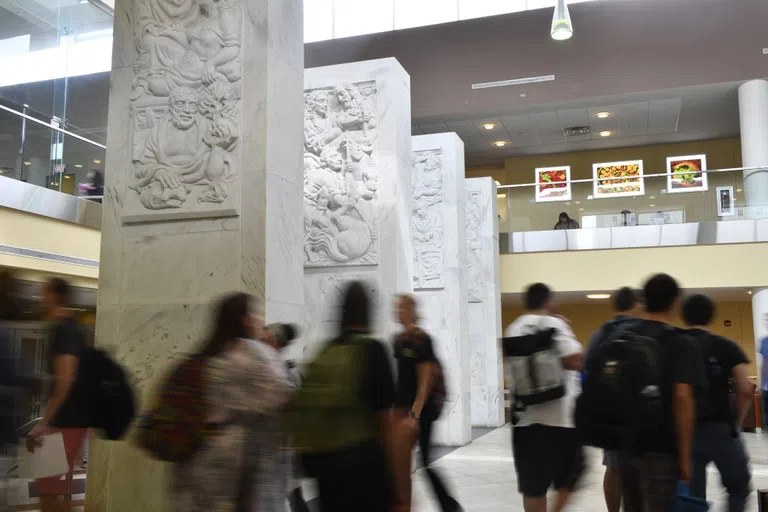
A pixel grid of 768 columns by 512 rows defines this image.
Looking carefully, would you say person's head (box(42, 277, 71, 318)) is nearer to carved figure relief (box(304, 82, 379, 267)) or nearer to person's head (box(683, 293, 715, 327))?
person's head (box(683, 293, 715, 327))

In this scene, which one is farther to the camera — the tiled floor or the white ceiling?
the white ceiling

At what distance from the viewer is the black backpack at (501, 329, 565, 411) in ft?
16.2

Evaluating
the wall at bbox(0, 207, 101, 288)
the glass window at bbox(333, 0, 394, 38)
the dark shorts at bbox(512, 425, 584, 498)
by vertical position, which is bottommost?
the dark shorts at bbox(512, 425, 584, 498)

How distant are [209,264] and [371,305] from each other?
3.26 m

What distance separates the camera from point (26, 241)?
11.0 metres

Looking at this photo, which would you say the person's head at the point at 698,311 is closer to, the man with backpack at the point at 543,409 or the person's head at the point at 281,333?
the man with backpack at the point at 543,409

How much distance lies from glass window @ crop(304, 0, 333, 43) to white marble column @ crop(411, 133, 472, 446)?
1021cm

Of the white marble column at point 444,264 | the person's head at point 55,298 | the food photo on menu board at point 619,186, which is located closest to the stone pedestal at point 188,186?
the person's head at point 55,298

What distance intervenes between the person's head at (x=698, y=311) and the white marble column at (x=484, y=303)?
1317 centimetres

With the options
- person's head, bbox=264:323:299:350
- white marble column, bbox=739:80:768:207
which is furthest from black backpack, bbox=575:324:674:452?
white marble column, bbox=739:80:768:207

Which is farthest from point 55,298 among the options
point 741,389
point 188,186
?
point 741,389

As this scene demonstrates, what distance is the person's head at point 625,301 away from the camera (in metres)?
6.11

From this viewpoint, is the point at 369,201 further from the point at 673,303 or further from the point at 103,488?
the point at 673,303

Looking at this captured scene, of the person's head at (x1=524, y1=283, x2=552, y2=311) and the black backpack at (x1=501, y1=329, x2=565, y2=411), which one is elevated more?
the person's head at (x1=524, y1=283, x2=552, y2=311)
